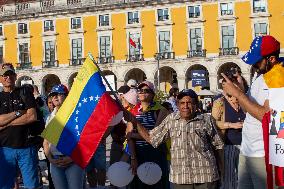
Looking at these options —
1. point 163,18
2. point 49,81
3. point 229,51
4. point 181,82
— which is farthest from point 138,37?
point 49,81

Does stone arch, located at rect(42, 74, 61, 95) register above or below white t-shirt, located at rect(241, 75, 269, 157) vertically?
above

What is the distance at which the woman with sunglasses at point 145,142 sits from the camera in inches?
179

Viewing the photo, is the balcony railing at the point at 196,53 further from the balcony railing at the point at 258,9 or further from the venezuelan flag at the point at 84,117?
the venezuelan flag at the point at 84,117

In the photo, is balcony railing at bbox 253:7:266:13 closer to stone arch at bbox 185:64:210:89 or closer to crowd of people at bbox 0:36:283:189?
stone arch at bbox 185:64:210:89

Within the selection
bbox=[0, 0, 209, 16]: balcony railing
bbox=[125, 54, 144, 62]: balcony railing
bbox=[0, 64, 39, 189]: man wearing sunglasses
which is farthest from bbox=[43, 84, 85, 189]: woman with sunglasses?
bbox=[0, 0, 209, 16]: balcony railing

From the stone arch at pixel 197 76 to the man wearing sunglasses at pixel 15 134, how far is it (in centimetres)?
3137

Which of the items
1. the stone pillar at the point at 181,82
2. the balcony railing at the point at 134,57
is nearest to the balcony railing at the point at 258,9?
the stone pillar at the point at 181,82

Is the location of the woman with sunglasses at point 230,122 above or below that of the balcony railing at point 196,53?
below

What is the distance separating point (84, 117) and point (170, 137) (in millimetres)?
728

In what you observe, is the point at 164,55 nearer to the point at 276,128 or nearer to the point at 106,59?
the point at 106,59

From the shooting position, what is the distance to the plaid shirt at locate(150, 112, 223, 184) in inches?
145

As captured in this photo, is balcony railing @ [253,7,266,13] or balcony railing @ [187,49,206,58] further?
balcony railing @ [187,49,206,58]

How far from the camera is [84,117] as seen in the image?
13.3 feet

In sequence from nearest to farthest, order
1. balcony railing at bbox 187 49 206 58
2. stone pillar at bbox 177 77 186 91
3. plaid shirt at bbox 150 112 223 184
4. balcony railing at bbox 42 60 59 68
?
plaid shirt at bbox 150 112 223 184 < stone pillar at bbox 177 77 186 91 < balcony railing at bbox 187 49 206 58 < balcony railing at bbox 42 60 59 68
